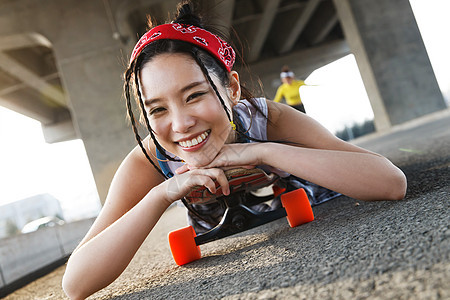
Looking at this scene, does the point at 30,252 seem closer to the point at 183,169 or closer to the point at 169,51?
the point at 183,169

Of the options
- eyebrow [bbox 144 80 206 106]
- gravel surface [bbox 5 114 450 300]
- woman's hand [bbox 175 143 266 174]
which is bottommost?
gravel surface [bbox 5 114 450 300]

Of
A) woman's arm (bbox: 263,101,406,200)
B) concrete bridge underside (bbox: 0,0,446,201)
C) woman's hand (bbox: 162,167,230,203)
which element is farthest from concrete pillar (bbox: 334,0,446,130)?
woman's hand (bbox: 162,167,230,203)

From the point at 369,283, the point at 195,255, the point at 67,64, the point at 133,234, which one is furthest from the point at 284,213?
the point at 67,64

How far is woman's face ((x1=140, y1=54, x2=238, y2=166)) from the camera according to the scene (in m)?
1.46

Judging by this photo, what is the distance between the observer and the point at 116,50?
9.60 m

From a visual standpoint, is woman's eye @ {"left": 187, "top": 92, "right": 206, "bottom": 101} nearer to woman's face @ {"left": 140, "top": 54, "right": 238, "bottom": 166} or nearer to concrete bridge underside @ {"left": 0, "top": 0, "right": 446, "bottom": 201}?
woman's face @ {"left": 140, "top": 54, "right": 238, "bottom": 166}

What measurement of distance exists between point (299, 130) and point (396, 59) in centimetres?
1176

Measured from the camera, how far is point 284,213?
1712 mm

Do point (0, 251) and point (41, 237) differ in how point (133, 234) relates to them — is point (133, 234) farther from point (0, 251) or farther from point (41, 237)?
point (41, 237)

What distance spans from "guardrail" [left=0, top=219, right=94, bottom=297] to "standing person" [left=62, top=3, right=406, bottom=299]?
2419mm

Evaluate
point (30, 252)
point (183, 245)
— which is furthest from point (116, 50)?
point (183, 245)

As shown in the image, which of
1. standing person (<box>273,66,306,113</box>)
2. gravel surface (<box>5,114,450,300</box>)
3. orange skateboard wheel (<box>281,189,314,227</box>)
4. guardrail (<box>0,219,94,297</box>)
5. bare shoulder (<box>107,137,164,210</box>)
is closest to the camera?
gravel surface (<box>5,114,450,300</box>)

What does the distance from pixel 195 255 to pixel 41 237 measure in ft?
11.9

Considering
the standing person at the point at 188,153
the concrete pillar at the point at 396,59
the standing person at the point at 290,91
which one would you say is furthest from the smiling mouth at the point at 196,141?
the concrete pillar at the point at 396,59
